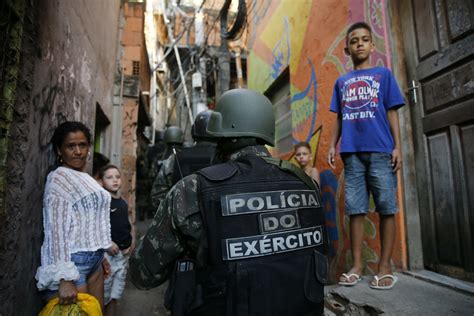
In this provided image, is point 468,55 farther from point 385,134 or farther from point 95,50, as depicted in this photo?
point 95,50

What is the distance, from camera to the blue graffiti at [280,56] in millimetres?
4980

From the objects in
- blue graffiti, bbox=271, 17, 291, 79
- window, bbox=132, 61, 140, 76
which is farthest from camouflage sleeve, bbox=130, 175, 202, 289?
window, bbox=132, 61, 140, 76

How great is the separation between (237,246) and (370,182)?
140 cm

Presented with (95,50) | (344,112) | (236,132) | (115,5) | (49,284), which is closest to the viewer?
(236,132)

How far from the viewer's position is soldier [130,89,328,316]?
1.18m

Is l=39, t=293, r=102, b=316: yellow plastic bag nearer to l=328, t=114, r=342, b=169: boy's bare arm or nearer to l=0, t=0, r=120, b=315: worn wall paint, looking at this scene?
l=0, t=0, r=120, b=315: worn wall paint

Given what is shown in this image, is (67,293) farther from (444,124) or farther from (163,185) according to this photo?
(444,124)

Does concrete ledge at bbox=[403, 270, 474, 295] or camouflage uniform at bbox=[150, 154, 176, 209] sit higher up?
camouflage uniform at bbox=[150, 154, 176, 209]

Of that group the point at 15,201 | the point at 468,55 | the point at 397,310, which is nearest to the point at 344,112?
the point at 468,55

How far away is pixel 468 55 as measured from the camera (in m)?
2.10

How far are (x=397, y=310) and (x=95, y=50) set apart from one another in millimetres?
3849

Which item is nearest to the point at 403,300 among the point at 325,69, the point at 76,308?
the point at 76,308

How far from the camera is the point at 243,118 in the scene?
1.51 m

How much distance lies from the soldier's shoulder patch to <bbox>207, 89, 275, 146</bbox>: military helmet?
248mm
